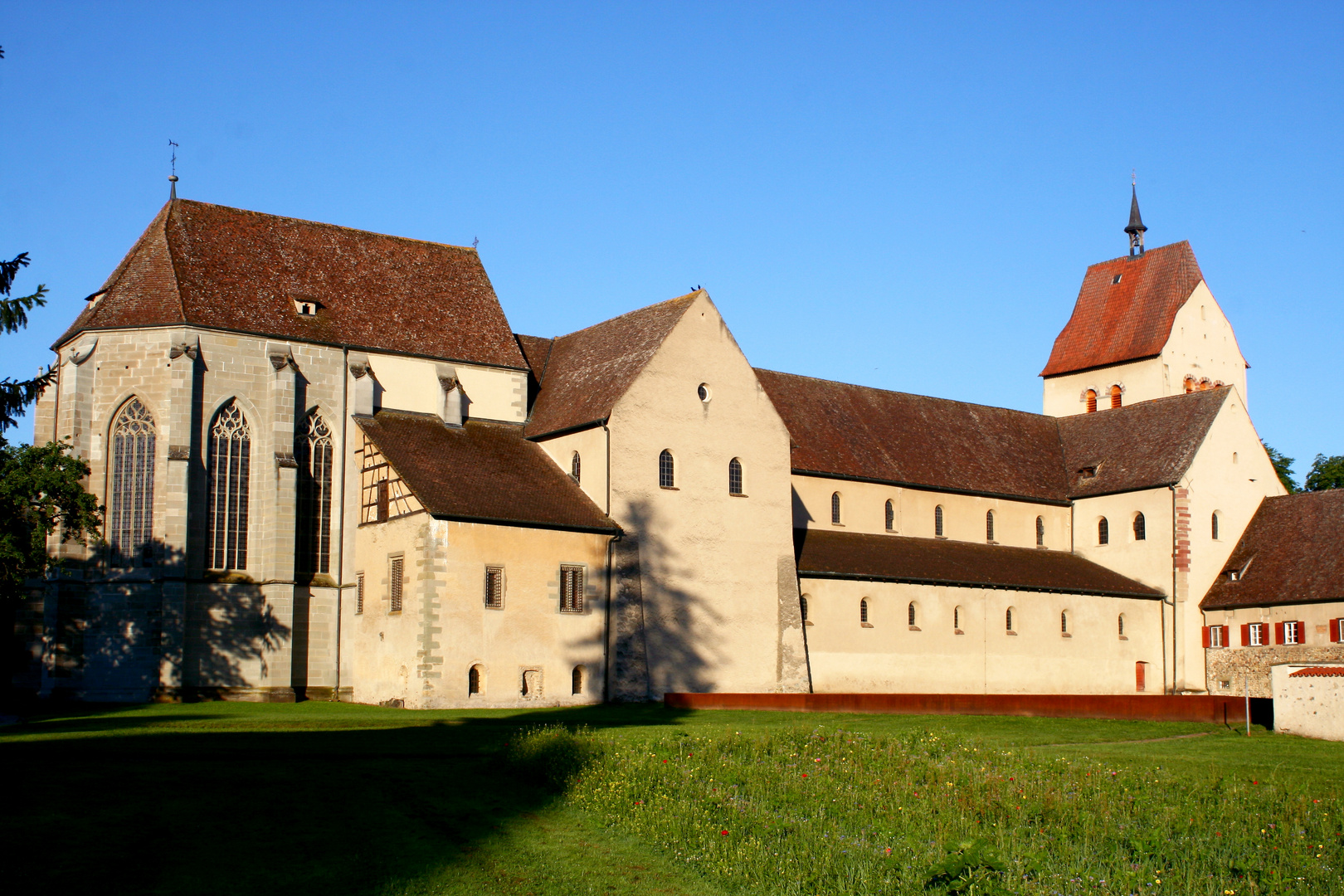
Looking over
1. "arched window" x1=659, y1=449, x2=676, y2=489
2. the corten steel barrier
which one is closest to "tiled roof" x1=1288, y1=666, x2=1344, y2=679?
the corten steel barrier

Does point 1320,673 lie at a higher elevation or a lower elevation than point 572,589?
lower

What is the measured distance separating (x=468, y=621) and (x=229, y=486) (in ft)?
30.6

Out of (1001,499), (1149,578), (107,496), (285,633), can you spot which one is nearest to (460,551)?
(285,633)

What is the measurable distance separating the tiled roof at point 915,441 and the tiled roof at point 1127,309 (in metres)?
8.00

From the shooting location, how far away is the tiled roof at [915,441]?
183 feet

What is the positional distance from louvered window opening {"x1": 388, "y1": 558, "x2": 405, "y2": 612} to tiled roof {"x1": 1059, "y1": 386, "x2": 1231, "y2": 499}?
3340 cm

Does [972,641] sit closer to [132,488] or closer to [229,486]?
[229,486]

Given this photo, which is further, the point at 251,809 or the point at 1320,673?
the point at 1320,673

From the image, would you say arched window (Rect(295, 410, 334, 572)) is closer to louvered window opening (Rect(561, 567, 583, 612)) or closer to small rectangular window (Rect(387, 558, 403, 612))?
small rectangular window (Rect(387, 558, 403, 612))

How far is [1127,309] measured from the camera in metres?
73.5

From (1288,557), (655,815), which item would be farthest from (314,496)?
(1288,557)

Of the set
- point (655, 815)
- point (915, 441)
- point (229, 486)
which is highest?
point (915, 441)

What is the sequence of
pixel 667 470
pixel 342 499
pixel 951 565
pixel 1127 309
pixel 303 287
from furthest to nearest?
pixel 1127 309 → pixel 951 565 → pixel 303 287 → pixel 667 470 → pixel 342 499

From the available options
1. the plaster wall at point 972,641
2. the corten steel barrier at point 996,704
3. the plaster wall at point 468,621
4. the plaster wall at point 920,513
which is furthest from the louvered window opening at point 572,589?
the plaster wall at point 920,513
